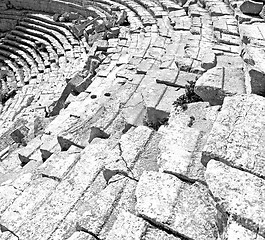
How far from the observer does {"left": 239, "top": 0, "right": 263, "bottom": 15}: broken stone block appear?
752cm

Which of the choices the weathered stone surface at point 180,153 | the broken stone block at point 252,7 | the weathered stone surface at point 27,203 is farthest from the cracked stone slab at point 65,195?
the broken stone block at point 252,7

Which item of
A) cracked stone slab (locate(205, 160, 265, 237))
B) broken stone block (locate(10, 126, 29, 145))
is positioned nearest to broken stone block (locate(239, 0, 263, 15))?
cracked stone slab (locate(205, 160, 265, 237))

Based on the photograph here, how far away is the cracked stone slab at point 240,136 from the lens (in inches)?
130

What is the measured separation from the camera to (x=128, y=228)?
3201 millimetres

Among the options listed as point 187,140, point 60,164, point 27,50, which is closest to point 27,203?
point 60,164

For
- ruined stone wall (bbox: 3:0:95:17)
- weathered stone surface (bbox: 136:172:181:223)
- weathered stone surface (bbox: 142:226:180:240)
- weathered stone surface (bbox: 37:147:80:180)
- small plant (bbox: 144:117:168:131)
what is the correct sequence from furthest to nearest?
1. ruined stone wall (bbox: 3:0:95:17)
2. small plant (bbox: 144:117:168:131)
3. weathered stone surface (bbox: 37:147:80:180)
4. weathered stone surface (bbox: 136:172:181:223)
5. weathered stone surface (bbox: 142:226:180:240)

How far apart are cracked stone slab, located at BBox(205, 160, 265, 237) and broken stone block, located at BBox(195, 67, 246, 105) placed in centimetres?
160

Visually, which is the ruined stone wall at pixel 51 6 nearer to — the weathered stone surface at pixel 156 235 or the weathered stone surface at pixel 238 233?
the weathered stone surface at pixel 156 235

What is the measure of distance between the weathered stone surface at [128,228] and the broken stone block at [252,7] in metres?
5.98

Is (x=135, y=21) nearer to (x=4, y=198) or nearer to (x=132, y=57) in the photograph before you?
(x=132, y=57)

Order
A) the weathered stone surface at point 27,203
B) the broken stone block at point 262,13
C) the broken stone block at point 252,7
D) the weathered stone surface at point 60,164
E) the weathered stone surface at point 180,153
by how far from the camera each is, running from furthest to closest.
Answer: the broken stone block at point 252,7
the broken stone block at point 262,13
the weathered stone surface at point 60,164
the weathered stone surface at point 27,203
the weathered stone surface at point 180,153

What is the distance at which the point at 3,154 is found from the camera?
714cm

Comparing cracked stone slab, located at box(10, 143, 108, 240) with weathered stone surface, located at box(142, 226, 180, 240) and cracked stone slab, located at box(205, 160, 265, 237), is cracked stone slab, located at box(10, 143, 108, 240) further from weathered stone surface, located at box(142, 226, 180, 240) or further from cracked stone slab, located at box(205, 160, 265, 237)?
cracked stone slab, located at box(205, 160, 265, 237)

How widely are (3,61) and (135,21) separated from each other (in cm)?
605
